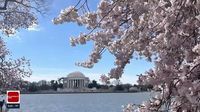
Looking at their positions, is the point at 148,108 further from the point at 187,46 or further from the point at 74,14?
the point at 74,14

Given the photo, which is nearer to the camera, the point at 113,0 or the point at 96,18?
the point at 113,0

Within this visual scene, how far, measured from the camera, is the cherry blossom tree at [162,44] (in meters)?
3.76

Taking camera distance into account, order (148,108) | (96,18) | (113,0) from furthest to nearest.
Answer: (96,18)
(113,0)
(148,108)

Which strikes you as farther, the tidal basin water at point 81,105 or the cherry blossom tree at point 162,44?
the tidal basin water at point 81,105

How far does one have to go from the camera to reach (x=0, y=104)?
2134cm

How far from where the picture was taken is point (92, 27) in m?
5.67

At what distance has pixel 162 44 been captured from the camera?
13.3ft

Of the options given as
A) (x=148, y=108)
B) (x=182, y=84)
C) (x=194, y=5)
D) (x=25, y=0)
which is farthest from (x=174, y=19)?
(x=25, y=0)

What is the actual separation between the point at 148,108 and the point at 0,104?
1750 cm

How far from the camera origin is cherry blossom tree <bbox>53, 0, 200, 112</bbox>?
3764mm

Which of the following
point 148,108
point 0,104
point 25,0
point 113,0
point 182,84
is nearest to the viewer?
point 182,84

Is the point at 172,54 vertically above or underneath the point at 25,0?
underneath

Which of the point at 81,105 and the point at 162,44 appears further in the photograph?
the point at 81,105

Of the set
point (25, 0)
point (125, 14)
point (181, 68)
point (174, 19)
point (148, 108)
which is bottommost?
point (148, 108)
